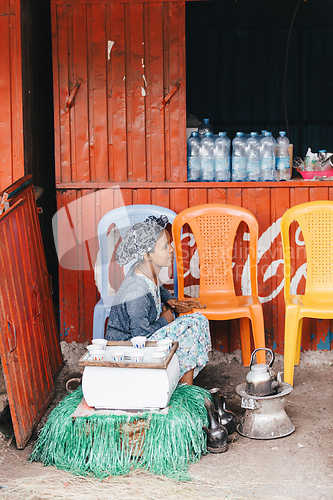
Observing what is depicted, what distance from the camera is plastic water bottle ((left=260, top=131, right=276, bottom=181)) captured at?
15.7 ft

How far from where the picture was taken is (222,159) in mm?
4805

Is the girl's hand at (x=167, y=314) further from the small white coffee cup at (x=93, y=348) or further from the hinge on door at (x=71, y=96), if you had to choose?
the hinge on door at (x=71, y=96)

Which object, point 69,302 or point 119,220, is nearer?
point 119,220

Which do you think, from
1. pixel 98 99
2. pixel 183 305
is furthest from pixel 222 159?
pixel 183 305

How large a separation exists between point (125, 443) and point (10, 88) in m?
2.93

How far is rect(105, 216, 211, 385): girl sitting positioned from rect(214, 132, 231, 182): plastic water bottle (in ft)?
4.37

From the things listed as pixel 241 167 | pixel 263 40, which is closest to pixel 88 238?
pixel 241 167

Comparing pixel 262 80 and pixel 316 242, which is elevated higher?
pixel 262 80

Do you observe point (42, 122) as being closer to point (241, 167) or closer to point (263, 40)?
point (241, 167)

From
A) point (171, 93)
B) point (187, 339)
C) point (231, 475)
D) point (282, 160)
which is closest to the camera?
point (231, 475)

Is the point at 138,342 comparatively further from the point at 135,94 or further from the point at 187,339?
the point at 135,94

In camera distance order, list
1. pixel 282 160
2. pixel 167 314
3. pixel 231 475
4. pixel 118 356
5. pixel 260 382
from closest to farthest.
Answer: pixel 231 475 < pixel 118 356 < pixel 260 382 < pixel 167 314 < pixel 282 160

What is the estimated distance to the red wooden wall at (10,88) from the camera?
4.50 metres

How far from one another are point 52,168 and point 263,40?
3623 mm
